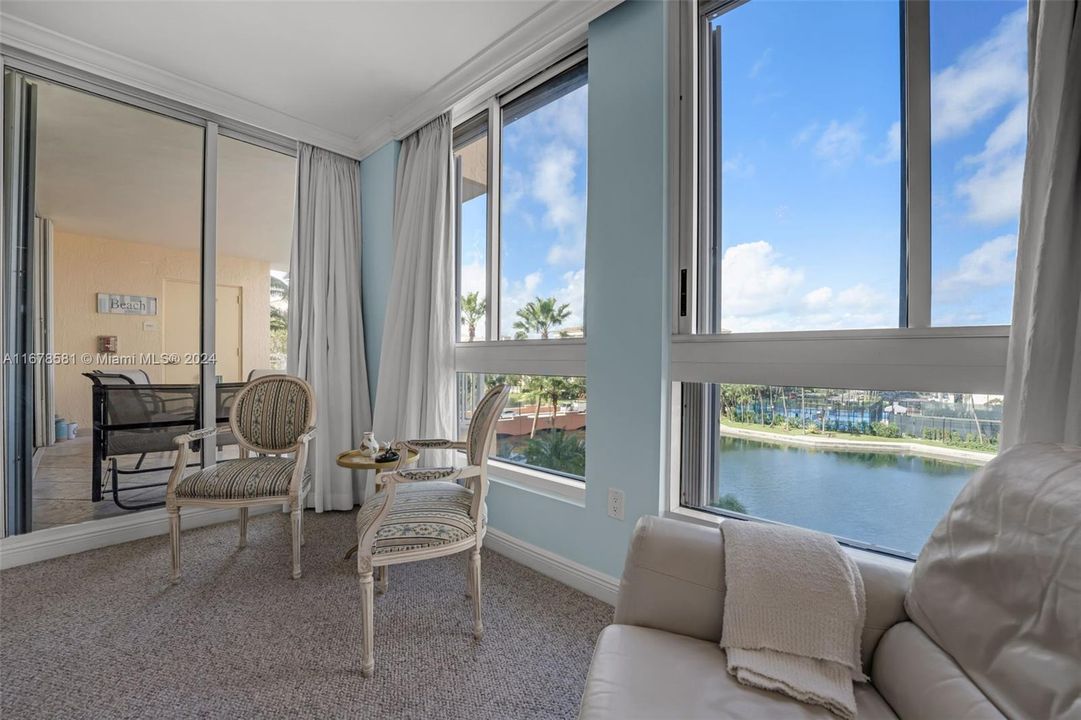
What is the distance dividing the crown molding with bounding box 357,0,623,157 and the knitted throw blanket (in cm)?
218

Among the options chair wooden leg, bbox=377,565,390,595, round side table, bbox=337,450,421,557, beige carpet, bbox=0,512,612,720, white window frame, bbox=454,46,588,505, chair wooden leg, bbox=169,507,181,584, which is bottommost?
beige carpet, bbox=0,512,612,720

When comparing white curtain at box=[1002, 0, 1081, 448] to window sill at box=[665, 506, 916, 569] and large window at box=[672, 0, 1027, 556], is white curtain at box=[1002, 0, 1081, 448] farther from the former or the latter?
window sill at box=[665, 506, 916, 569]

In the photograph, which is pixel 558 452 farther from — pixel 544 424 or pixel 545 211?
pixel 545 211

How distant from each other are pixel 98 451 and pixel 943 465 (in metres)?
4.07

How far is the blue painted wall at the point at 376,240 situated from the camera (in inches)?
126

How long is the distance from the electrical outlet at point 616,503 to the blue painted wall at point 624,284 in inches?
1.2

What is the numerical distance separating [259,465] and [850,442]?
267 centimetres

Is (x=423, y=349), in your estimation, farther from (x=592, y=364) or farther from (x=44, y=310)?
(x=44, y=310)

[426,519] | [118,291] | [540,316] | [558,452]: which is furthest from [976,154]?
[118,291]

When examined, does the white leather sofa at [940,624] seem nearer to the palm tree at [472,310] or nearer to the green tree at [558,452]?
the green tree at [558,452]

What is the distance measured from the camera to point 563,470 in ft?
7.96

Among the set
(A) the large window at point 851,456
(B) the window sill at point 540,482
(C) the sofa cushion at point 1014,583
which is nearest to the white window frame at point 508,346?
(B) the window sill at point 540,482

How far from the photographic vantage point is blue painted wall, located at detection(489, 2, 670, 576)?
1.84 metres

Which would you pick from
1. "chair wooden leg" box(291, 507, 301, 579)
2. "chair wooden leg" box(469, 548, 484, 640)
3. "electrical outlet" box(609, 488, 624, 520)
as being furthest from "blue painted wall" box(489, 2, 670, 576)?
"chair wooden leg" box(291, 507, 301, 579)
